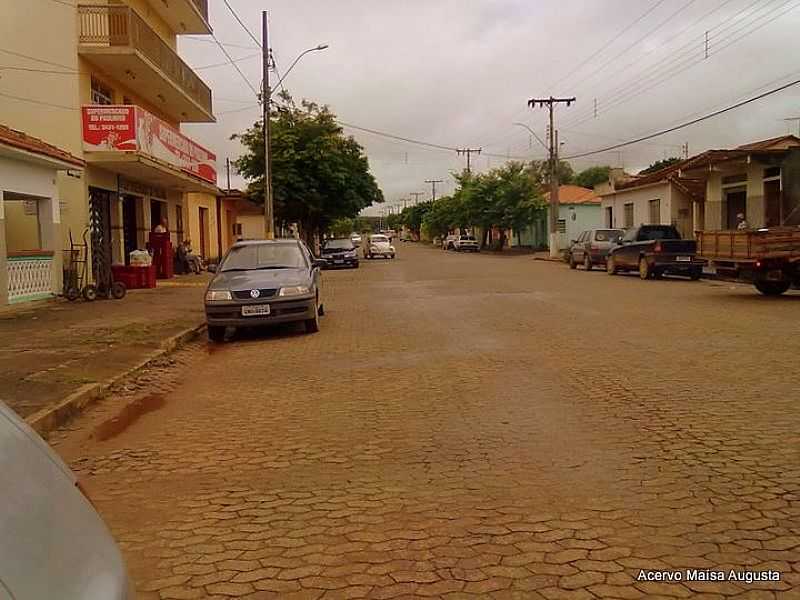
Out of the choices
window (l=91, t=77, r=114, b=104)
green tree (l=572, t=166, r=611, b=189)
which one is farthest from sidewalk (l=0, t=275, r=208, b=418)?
green tree (l=572, t=166, r=611, b=189)

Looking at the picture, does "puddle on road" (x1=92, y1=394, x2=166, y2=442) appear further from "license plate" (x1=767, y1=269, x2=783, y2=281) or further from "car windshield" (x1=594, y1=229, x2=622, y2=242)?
"car windshield" (x1=594, y1=229, x2=622, y2=242)

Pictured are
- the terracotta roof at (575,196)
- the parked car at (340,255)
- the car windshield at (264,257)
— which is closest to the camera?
the car windshield at (264,257)

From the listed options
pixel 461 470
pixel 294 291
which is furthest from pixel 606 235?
pixel 461 470

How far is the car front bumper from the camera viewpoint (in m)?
11.7

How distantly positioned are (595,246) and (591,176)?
240 ft

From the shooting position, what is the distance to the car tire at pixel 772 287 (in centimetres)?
1628

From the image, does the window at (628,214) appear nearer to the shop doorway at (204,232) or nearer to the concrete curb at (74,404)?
the shop doorway at (204,232)

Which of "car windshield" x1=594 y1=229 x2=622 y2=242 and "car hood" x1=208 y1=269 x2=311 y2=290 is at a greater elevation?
"car windshield" x1=594 y1=229 x2=622 y2=242

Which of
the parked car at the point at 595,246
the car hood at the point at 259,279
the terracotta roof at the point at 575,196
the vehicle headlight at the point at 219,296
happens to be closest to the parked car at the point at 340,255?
the parked car at the point at 595,246

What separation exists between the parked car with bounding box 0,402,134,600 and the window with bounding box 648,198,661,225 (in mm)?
35422

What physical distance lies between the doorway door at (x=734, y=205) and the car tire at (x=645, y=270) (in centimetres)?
647

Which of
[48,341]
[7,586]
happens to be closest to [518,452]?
[7,586]

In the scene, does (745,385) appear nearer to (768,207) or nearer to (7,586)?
(7,586)

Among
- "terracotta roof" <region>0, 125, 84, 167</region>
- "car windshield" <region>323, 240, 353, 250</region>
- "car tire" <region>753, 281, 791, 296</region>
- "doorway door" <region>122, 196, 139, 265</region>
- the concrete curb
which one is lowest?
the concrete curb
